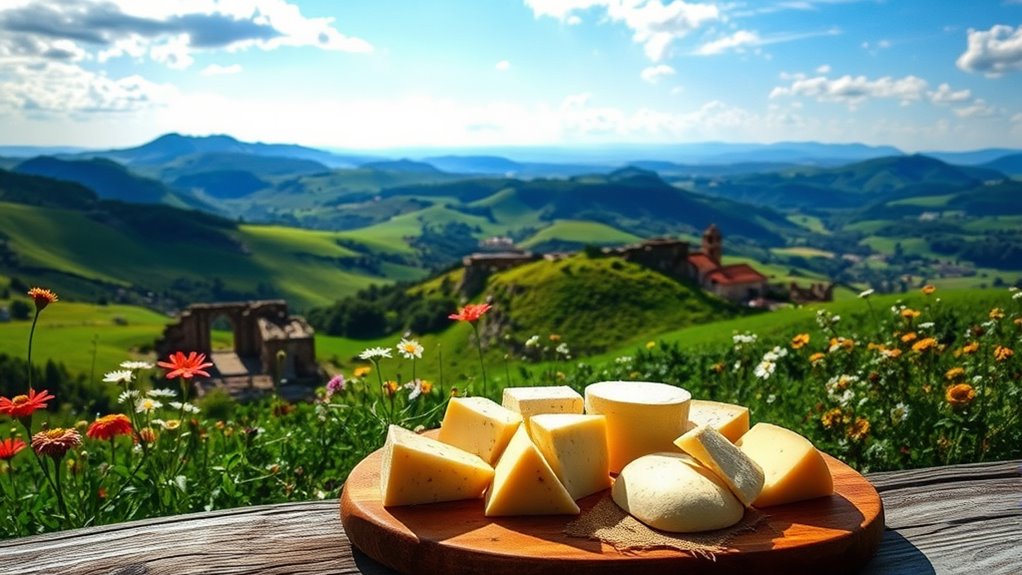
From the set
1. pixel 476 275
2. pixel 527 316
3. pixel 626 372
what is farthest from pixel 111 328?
pixel 626 372

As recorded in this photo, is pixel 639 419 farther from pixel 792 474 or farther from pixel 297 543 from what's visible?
pixel 297 543

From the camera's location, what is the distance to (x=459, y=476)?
3.29m

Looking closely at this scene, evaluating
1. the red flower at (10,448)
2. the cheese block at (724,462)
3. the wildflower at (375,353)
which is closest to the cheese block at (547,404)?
the cheese block at (724,462)

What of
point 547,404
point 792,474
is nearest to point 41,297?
point 547,404

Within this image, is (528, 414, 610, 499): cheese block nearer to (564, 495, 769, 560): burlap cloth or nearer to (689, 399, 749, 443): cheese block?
(564, 495, 769, 560): burlap cloth

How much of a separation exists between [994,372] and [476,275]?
93.2 metres

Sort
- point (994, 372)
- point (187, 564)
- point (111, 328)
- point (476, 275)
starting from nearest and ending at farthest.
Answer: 1. point (187, 564)
2. point (994, 372)
3. point (476, 275)
4. point (111, 328)

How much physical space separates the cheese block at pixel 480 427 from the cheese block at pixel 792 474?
1.06 metres

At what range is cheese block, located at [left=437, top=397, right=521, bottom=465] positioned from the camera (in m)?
3.56

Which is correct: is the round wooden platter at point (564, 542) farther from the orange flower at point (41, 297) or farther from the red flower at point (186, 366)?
the orange flower at point (41, 297)

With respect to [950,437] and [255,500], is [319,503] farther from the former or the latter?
[950,437]

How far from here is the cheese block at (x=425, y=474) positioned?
3.21 m

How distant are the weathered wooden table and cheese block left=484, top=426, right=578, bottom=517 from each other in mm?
519

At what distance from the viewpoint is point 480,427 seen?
362 centimetres
